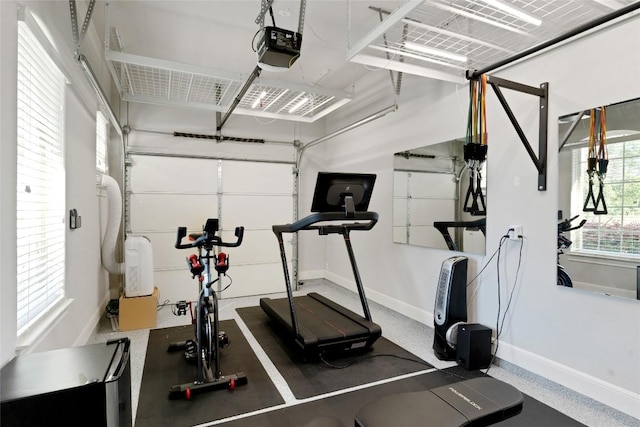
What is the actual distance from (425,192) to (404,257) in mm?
926

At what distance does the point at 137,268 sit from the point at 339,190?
2827 millimetres

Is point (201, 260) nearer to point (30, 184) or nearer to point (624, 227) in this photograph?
point (30, 184)

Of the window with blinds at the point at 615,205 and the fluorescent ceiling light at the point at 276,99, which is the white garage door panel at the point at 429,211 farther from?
the fluorescent ceiling light at the point at 276,99

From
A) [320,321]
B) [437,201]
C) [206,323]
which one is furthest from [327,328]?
[437,201]

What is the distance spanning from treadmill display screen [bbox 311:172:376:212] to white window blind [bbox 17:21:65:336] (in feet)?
6.73

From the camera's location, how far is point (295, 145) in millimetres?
6199

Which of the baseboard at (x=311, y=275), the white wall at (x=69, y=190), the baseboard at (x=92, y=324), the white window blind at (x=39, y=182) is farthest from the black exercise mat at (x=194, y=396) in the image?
the baseboard at (x=311, y=275)

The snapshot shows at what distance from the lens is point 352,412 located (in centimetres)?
236

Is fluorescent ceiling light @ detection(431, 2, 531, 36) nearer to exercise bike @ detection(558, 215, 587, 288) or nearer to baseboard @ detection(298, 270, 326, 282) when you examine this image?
exercise bike @ detection(558, 215, 587, 288)

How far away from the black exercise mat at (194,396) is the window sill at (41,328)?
2.77 feet

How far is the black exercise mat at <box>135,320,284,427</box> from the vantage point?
230 cm

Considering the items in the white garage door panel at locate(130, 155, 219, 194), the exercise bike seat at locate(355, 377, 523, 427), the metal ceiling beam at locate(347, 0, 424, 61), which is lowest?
the exercise bike seat at locate(355, 377, 523, 427)

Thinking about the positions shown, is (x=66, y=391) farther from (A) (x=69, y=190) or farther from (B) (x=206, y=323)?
(A) (x=69, y=190)

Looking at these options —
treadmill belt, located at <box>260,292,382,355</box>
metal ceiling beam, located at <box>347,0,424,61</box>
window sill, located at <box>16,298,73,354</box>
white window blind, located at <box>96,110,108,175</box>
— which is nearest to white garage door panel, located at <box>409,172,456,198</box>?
treadmill belt, located at <box>260,292,382,355</box>
